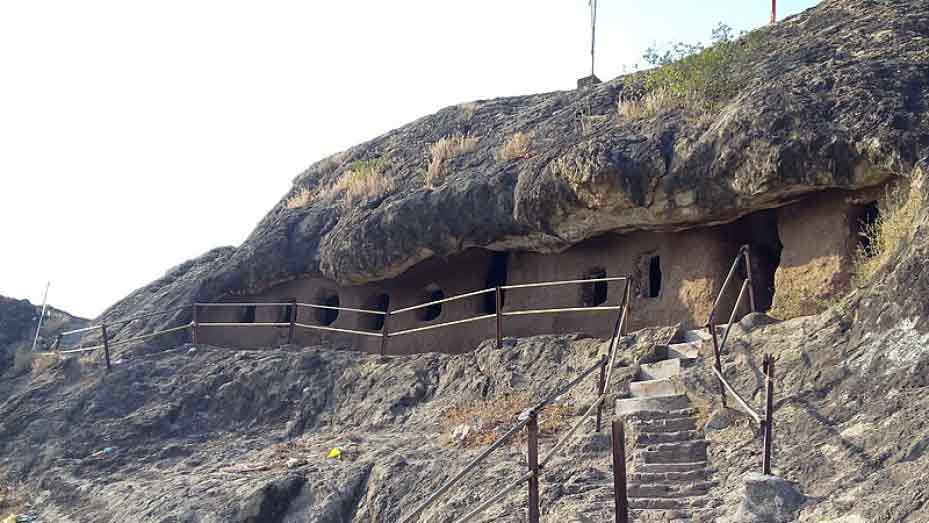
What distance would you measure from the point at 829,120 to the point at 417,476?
6151mm

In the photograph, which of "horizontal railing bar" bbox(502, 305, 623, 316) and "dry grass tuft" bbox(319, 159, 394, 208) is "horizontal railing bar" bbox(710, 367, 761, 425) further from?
"dry grass tuft" bbox(319, 159, 394, 208)

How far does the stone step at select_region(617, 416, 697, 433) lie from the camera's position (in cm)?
926

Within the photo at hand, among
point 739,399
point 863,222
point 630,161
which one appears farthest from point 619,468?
point 630,161

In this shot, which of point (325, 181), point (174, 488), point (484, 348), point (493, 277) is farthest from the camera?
point (325, 181)

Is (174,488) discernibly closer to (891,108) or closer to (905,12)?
(891,108)

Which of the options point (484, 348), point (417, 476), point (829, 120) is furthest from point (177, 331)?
point (829, 120)

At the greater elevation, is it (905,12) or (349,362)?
(905,12)

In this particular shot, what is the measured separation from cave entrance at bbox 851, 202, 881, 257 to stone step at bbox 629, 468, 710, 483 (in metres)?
3.81

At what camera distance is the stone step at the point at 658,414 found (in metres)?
9.46

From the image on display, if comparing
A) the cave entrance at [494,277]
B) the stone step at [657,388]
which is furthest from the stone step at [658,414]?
the cave entrance at [494,277]

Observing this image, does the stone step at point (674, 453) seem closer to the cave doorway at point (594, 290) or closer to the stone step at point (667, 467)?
the stone step at point (667, 467)

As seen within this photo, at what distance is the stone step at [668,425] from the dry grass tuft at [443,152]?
7270 mm

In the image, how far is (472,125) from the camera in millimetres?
17781

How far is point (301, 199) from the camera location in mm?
18797
